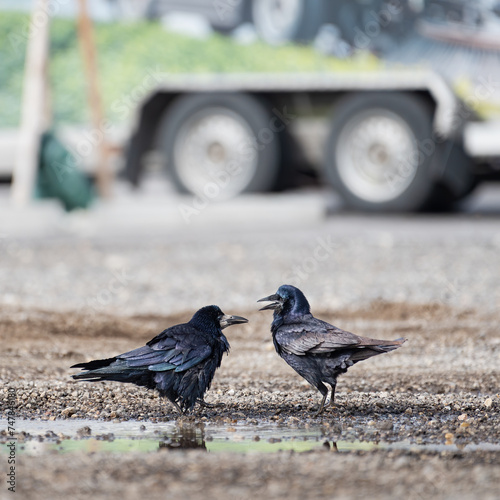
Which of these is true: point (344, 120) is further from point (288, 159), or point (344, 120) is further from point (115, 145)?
point (115, 145)

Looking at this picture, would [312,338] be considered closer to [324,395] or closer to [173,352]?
[324,395]

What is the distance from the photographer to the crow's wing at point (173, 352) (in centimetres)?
459

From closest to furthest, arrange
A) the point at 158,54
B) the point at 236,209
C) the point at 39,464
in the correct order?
the point at 39,464
the point at 236,209
the point at 158,54

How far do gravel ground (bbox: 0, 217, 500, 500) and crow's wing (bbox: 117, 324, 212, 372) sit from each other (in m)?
0.28

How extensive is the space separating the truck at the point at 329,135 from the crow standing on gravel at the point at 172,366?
7.67 m

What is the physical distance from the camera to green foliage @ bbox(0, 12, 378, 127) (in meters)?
13.0

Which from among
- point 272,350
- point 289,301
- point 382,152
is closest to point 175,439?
point 289,301

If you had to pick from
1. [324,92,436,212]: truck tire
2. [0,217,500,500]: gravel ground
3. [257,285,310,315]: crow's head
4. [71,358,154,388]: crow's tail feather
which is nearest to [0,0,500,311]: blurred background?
[324,92,436,212]: truck tire

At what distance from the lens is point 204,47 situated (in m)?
13.6

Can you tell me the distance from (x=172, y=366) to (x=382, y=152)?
8.12m

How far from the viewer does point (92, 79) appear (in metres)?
12.4

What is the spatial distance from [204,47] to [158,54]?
0.74m

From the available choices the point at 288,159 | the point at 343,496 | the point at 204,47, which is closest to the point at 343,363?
A: the point at 343,496

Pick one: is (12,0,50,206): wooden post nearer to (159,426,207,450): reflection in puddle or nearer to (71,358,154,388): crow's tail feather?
(71,358,154,388): crow's tail feather
